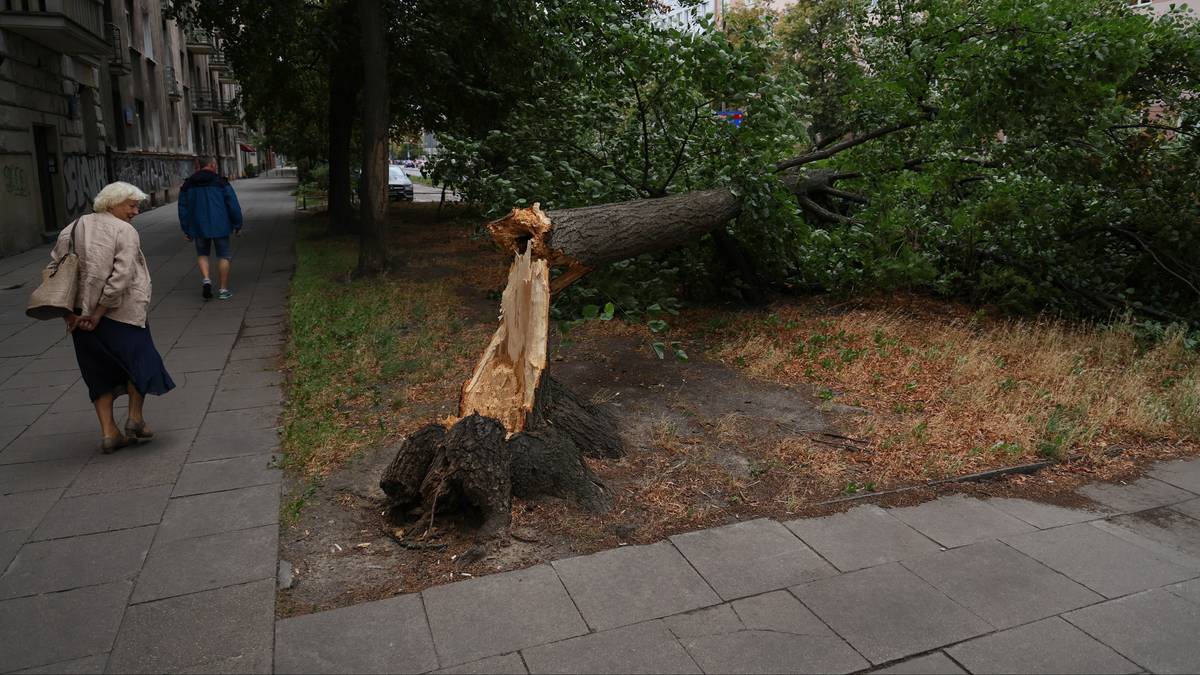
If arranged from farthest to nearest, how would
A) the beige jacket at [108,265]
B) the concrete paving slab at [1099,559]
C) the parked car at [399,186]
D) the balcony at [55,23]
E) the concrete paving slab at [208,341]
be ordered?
1. the parked car at [399,186]
2. the balcony at [55,23]
3. the concrete paving slab at [208,341]
4. the beige jacket at [108,265]
5. the concrete paving slab at [1099,559]

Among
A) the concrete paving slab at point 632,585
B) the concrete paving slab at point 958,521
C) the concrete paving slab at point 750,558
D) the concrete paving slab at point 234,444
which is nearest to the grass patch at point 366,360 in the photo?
Answer: the concrete paving slab at point 234,444

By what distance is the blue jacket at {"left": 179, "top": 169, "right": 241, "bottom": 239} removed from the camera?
9594 mm

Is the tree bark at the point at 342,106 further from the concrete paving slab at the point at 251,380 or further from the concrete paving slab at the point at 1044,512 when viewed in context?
the concrete paving slab at the point at 1044,512

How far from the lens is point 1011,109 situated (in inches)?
296

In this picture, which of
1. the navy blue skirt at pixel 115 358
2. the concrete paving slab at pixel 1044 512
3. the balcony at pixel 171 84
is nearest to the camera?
the concrete paving slab at pixel 1044 512

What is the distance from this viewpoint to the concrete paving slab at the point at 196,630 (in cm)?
288

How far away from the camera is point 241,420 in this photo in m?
5.50

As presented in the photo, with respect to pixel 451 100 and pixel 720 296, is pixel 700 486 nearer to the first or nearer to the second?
pixel 720 296

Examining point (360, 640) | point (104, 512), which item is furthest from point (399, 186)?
point (360, 640)

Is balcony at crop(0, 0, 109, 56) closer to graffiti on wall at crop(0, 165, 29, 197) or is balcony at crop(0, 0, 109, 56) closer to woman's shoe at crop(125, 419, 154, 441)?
graffiti on wall at crop(0, 165, 29, 197)

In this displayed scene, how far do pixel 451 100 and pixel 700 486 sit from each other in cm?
1215

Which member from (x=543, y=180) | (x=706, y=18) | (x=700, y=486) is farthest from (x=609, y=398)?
Answer: (x=706, y=18)

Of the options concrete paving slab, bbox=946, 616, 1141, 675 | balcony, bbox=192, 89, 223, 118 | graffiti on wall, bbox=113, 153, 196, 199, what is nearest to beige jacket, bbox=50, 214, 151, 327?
concrete paving slab, bbox=946, 616, 1141, 675

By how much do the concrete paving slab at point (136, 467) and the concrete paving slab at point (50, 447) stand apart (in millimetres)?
192
